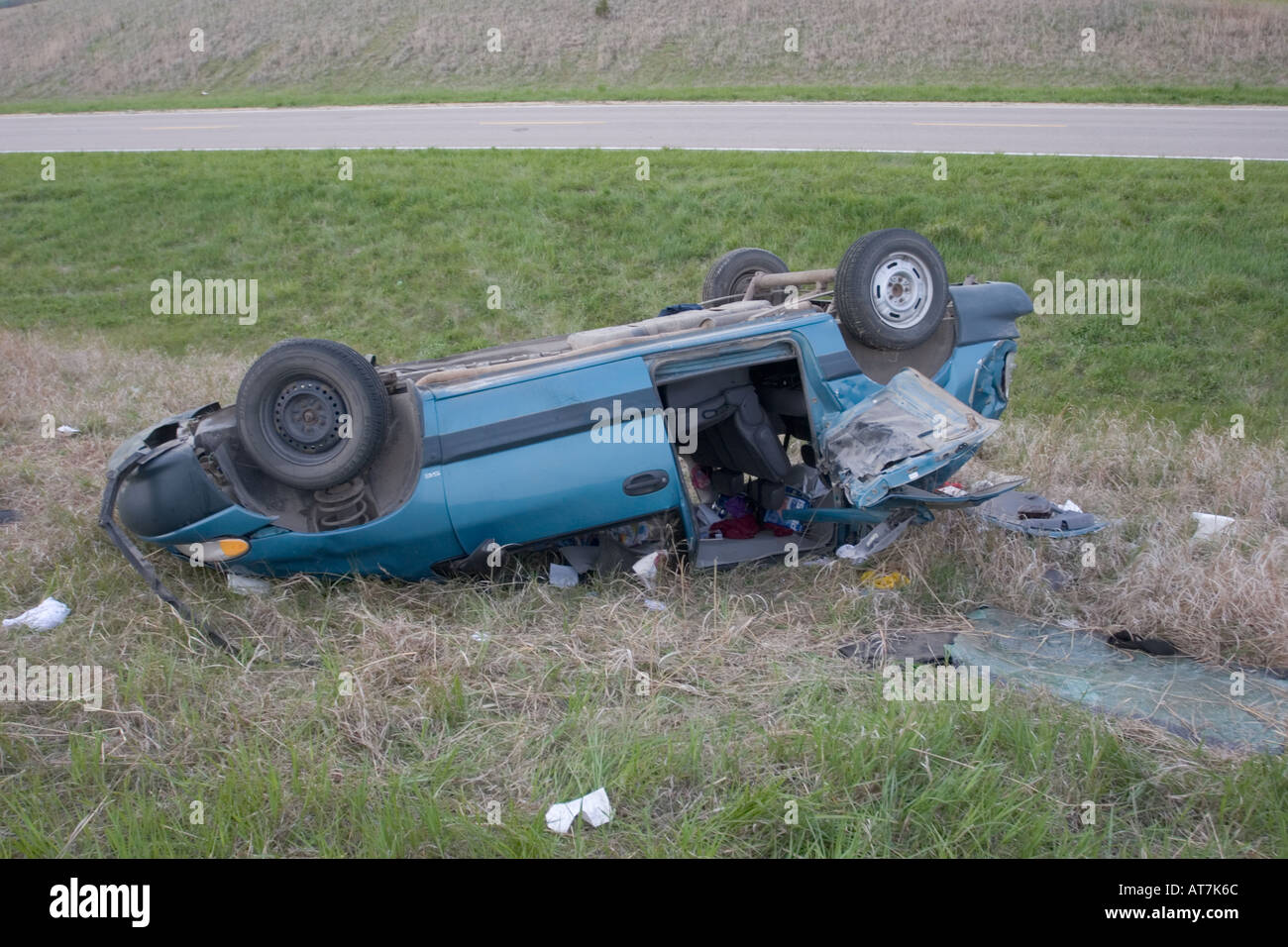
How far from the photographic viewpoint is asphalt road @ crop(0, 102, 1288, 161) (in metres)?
15.1

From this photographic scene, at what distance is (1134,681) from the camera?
164 inches

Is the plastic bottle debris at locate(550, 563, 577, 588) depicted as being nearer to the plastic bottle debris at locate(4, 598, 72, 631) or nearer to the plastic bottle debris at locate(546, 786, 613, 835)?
the plastic bottle debris at locate(546, 786, 613, 835)

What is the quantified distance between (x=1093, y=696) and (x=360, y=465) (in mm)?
3262

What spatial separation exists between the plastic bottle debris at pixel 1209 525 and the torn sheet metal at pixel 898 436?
1.61m

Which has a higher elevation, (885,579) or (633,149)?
(633,149)

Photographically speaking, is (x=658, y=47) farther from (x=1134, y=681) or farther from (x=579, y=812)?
(x=579, y=812)

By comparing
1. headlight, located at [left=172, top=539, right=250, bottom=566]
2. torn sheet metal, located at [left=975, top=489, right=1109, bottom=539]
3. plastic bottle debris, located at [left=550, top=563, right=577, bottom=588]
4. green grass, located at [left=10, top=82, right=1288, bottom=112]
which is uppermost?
green grass, located at [left=10, top=82, right=1288, bottom=112]

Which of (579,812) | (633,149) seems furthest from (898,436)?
(633,149)

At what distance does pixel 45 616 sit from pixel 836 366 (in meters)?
3.90

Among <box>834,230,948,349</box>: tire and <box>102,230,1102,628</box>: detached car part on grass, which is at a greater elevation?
<box>834,230,948,349</box>: tire

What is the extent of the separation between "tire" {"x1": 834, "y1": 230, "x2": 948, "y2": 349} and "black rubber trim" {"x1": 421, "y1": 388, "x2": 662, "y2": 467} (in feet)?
4.87

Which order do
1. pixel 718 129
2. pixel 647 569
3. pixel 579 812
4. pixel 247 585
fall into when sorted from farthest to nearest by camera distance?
pixel 718 129
pixel 647 569
pixel 247 585
pixel 579 812

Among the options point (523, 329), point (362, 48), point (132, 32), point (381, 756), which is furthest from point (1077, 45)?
point (132, 32)

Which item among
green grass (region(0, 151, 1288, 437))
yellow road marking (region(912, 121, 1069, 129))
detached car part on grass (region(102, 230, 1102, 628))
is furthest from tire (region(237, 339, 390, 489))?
yellow road marking (region(912, 121, 1069, 129))
